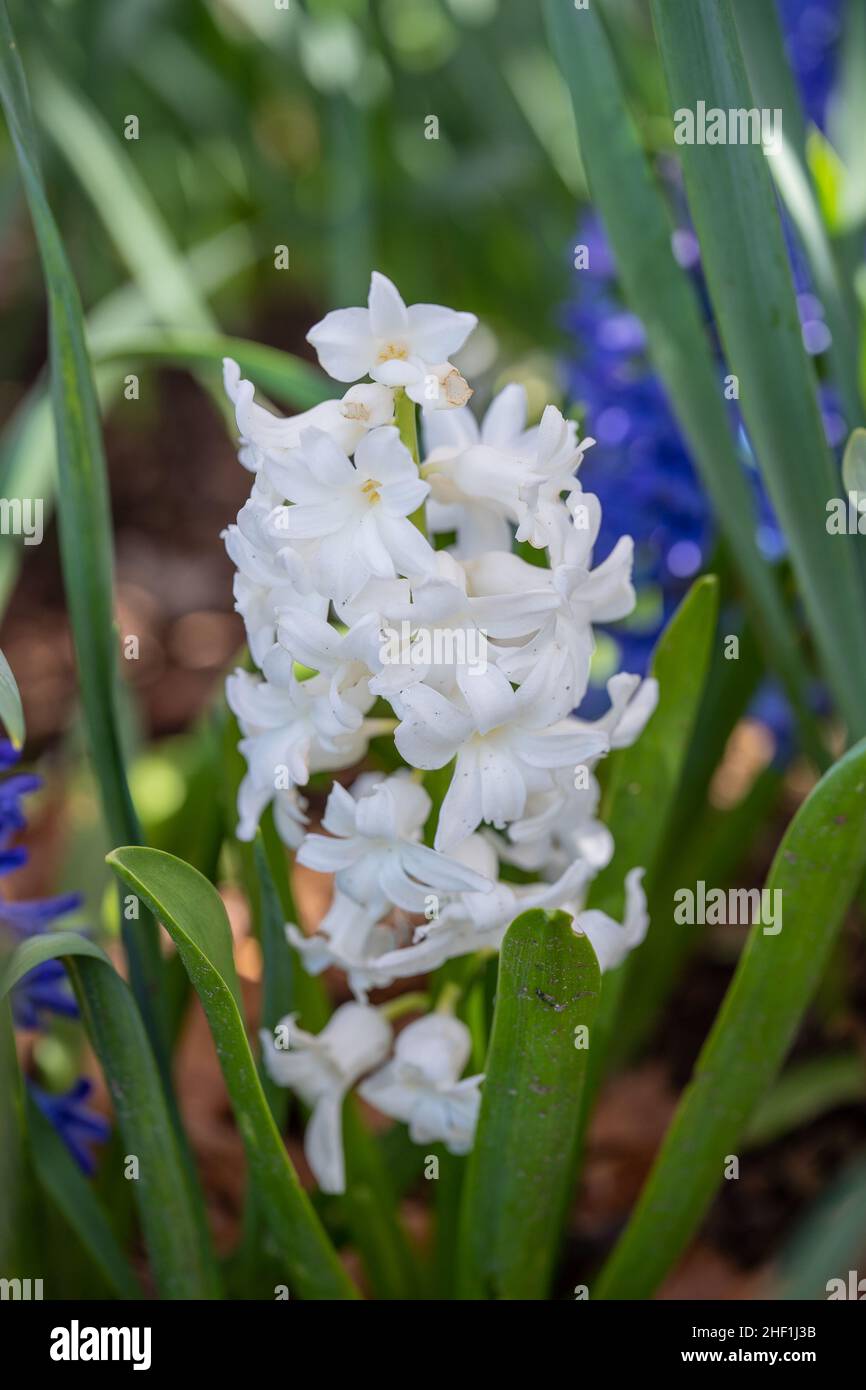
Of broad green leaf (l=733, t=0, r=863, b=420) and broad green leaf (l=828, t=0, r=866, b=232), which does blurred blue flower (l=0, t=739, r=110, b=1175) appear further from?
broad green leaf (l=828, t=0, r=866, b=232)

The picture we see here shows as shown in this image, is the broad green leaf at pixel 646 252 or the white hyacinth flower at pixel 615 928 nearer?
the white hyacinth flower at pixel 615 928

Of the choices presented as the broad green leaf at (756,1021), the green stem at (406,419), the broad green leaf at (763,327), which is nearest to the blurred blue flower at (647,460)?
the broad green leaf at (763,327)

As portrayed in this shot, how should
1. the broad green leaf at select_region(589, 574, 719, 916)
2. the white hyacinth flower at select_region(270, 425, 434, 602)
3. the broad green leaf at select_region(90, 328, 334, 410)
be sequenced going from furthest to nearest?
1. the broad green leaf at select_region(90, 328, 334, 410)
2. the broad green leaf at select_region(589, 574, 719, 916)
3. the white hyacinth flower at select_region(270, 425, 434, 602)

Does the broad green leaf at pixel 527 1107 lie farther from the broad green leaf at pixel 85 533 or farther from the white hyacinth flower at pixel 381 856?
the broad green leaf at pixel 85 533

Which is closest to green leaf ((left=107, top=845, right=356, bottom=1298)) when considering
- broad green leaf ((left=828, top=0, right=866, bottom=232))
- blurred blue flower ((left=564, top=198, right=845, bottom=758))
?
blurred blue flower ((left=564, top=198, right=845, bottom=758))

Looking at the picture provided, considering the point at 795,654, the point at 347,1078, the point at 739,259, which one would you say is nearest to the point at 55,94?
the point at 739,259
